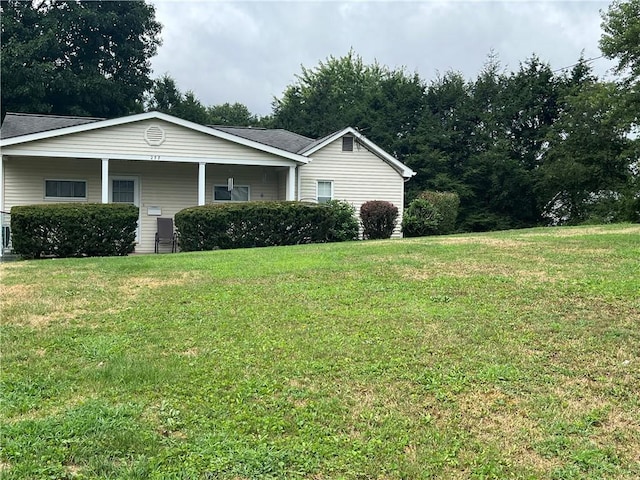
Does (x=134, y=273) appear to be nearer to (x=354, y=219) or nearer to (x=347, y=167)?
(x=354, y=219)

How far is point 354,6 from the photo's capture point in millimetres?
16984

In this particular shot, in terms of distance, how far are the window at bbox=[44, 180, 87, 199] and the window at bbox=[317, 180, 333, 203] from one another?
282 inches

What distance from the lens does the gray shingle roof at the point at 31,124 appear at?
14.6 metres

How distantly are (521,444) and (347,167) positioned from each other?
596 inches

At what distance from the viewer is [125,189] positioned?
16547mm

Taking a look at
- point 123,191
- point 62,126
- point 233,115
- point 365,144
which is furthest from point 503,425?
point 233,115

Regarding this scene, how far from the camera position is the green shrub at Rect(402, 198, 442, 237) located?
17391 mm

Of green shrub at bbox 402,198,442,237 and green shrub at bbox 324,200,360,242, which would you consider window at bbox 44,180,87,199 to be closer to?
green shrub at bbox 324,200,360,242

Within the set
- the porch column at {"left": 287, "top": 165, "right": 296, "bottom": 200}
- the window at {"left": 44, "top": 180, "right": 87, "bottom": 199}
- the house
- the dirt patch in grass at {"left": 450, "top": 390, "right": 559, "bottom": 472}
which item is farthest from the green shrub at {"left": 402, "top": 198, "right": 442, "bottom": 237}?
the dirt patch in grass at {"left": 450, "top": 390, "right": 559, "bottom": 472}

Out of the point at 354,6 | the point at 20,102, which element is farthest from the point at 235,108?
the point at 354,6

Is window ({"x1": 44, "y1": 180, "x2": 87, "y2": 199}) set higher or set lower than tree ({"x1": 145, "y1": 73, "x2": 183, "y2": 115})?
lower

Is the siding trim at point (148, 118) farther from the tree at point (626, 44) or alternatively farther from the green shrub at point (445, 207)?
the tree at point (626, 44)

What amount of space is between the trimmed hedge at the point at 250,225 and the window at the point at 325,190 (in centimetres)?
376

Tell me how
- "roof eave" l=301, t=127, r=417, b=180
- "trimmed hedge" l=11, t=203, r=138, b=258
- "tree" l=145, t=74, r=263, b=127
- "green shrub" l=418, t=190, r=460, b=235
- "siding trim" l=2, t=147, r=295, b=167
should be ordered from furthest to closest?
"tree" l=145, t=74, r=263, b=127
"green shrub" l=418, t=190, r=460, b=235
"roof eave" l=301, t=127, r=417, b=180
"siding trim" l=2, t=147, r=295, b=167
"trimmed hedge" l=11, t=203, r=138, b=258
